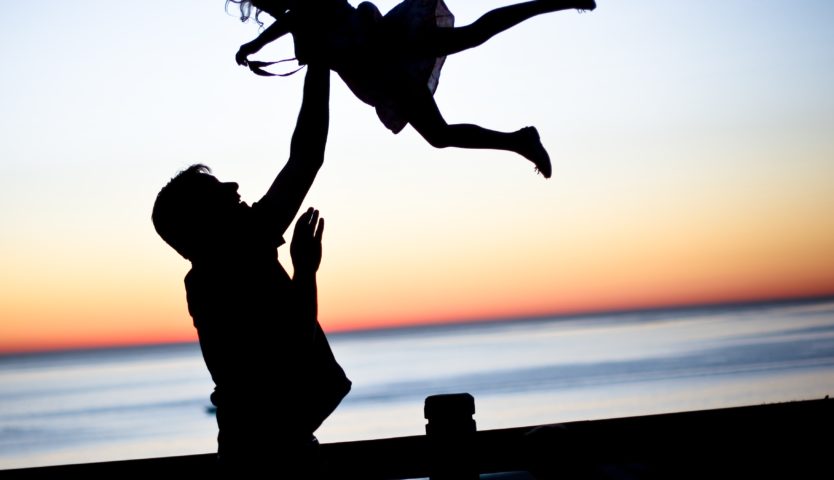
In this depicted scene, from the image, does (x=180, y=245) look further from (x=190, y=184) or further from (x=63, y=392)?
(x=63, y=392)

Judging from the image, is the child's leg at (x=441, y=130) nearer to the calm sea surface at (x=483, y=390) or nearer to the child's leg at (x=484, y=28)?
the child's leg at (x=484, y=28)

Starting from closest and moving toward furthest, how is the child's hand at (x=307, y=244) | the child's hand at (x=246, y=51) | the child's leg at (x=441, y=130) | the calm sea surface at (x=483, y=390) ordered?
the child's hand at (x=307, y=244)
the child's leg at (x=441, y=130)
the child's hand at (x=246, y=51)
the calm sea surface at (x=483, y=390)

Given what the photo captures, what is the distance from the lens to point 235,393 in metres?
2.21

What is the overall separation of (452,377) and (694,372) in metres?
7.58

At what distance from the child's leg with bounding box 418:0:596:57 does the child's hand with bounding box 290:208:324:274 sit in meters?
0.84

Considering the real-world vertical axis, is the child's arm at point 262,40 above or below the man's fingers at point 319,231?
above

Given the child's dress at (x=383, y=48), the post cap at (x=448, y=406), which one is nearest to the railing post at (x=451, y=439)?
the post cap at (x=448, y=406)

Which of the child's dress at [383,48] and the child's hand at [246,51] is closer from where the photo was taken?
the child's dress at [383,48]

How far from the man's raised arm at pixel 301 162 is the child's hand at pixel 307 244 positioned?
4 cm

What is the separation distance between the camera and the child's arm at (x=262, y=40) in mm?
2811

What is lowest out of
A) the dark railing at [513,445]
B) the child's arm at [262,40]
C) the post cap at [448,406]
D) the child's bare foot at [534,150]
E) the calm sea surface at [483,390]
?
the dark railing at [513,445]

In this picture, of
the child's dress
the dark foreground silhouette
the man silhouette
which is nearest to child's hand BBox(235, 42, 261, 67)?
the dark foreground silhouette

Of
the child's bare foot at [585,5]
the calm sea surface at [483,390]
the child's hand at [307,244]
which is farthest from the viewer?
the calm sea surface at [483,390]

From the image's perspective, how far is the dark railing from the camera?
2.91m
